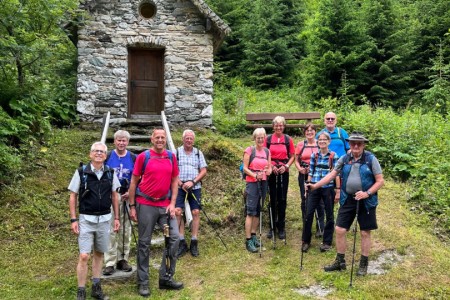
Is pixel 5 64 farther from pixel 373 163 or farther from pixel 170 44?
pixel 373 163

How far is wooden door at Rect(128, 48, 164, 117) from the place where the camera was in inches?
450

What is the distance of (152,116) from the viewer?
11.5m

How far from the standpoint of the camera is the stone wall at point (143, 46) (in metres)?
11.0

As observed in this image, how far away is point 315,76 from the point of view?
17.0 metres

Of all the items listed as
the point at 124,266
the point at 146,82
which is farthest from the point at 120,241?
the point at 146,82

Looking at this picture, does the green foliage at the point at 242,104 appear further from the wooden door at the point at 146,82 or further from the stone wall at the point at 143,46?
the wooden door at the point at 146,82

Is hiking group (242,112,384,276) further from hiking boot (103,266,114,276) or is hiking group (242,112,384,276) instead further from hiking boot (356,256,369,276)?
hiking boot (103,266,114,276)

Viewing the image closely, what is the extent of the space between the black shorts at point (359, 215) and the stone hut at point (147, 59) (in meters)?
6.93

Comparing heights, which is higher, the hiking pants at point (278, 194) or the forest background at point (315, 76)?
the forest background at point (315, 76)

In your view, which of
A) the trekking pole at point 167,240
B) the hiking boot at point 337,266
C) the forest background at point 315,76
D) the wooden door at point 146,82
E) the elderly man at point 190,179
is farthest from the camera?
the wooden door at point 146,82

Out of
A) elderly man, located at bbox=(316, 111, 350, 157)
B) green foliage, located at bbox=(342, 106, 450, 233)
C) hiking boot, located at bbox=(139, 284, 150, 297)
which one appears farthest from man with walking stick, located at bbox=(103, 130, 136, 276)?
green foliage, located at bbox=(342, 106, 450, 233)

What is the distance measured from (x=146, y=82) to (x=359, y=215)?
8050 mm

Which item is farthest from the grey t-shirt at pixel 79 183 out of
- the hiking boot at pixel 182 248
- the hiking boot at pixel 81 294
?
Answer: the hiking boot at pixel 182 248

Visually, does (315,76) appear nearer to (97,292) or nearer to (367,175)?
(367,175)
